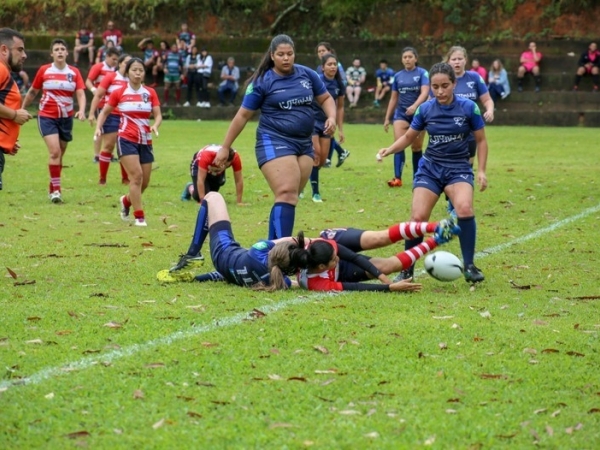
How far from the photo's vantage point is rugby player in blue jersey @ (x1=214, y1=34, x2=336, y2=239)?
30.8 ft

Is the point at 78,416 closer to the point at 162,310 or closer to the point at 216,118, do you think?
the point at 162,310

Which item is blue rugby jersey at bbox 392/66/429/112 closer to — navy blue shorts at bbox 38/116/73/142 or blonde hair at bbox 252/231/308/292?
navy blue shorts at bbox 38/116/73/142

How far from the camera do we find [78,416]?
512 centimetres

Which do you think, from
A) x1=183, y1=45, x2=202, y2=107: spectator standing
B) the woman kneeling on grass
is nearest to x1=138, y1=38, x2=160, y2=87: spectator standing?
x1=183, y1=45, x2=202, y2=107: spectator standing

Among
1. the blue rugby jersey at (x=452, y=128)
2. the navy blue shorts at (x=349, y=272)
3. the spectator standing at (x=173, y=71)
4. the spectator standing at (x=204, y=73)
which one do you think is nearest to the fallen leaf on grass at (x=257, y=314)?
the navy blue shorts at (x=349, y=272)

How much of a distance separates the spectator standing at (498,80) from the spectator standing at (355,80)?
15.0ft

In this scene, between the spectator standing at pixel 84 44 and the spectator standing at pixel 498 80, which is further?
the spectator standing at pixel 84 44

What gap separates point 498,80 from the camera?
112 feet

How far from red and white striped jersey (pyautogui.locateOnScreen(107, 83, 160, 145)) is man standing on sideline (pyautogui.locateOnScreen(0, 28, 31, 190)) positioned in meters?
3.78

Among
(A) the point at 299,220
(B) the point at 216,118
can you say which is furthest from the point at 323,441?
(B) the point at 216,118

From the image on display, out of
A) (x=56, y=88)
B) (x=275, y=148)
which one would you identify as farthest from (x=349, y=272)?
(x=56, y=88)

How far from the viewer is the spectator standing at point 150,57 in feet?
124

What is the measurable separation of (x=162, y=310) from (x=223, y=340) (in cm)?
106

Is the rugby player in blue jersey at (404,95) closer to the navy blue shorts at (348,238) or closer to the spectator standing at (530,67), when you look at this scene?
the navy blue shorts at (348,238)
